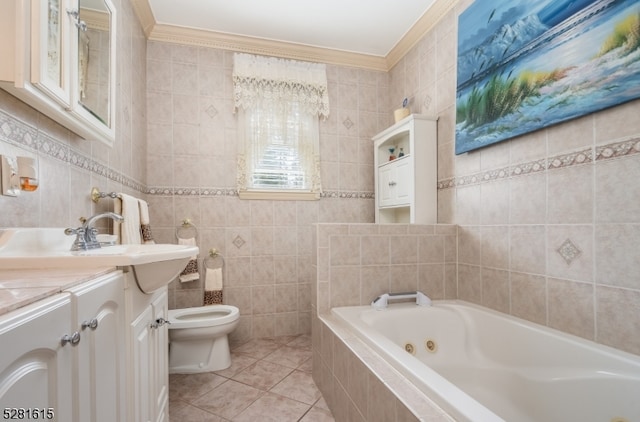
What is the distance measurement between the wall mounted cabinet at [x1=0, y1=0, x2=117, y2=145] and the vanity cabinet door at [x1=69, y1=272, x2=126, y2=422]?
646 mm

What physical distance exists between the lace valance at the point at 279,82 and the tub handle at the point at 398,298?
173 cm

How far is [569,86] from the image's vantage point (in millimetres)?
1324

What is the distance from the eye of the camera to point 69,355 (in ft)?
1.90

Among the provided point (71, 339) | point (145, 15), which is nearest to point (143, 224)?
point (71, 339)

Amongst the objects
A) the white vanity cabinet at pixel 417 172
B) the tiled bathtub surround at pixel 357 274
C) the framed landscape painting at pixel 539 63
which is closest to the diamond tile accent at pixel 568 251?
the framed landscape painting at pixel 539 63

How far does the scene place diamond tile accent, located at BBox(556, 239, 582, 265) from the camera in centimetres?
135

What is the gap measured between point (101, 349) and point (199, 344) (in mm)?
1471

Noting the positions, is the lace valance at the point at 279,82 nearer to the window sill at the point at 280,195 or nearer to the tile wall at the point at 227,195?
the tile wall at the point at 227,195

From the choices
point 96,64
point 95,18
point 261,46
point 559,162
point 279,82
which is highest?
point 261,46

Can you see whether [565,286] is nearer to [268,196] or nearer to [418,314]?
[418,314]

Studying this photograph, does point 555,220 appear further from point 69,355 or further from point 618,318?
point 69,355

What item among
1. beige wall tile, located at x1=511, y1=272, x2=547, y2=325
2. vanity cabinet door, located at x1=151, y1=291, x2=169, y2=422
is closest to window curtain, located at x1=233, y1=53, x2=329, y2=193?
vanity cabinet door, located at x1=151, y1=291, x2=169, y2=422

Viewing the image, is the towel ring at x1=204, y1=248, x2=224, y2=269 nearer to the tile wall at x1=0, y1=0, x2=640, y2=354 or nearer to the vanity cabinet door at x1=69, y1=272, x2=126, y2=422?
the tile wall at x1=0, y1=0, x2=640, y2=354

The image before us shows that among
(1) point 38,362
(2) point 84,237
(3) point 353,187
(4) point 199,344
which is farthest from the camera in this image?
(3) point 353,187
